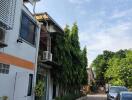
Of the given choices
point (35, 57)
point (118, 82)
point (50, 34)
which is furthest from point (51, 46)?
point (118, 82)

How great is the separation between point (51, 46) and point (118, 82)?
2831cm

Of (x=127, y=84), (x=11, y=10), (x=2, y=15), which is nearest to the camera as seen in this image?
(x=2, y=15)

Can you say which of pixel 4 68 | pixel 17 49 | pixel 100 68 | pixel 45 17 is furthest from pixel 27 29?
pixel 100 68

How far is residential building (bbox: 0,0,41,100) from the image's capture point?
12172mm

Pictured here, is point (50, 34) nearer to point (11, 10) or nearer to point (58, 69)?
point (58, 69)

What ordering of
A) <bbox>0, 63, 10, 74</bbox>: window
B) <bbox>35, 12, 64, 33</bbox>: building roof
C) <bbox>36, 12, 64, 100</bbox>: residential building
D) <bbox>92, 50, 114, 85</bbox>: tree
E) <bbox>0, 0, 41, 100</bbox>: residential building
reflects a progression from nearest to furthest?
<bbox>0, 0, 41, 100</bbox>: residential building
<bbox>0, 63, 10, 74</bbox>: window
<bbox>36, 12, 64, 100</bbox>: residential building
<bbox>35, 12, 64, 33</bbox>: building roof
<bbox>92, 50, 114, 85</bbox>: tree

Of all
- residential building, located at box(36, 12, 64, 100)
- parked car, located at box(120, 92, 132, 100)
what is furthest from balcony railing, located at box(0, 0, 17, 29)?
residential building, located at box(36, 12, 64, 100)

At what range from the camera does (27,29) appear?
16344 millimetres

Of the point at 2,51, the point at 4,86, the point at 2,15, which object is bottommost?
the point at 4,86

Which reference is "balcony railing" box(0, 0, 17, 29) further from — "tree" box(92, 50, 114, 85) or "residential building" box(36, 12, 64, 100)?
"tree" box(92, 50, 114, 85)

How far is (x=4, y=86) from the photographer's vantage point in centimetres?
1280

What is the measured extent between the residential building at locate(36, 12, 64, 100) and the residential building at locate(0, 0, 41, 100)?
281 cm

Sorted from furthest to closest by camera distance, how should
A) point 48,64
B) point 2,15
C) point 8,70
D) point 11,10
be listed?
point 48,64 → point 8,70 → point 11,10 → point 2,15

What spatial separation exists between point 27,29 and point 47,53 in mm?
4137
